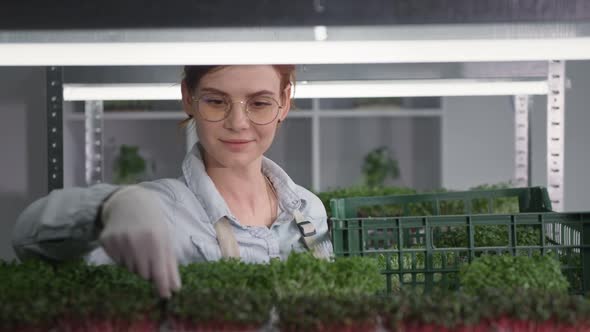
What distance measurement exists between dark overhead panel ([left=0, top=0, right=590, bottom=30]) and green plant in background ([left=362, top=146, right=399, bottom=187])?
6804 mm

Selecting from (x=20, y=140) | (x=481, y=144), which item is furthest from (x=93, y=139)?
(x=481, y=144)

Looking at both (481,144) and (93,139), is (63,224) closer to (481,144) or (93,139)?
Answer: (93,139)

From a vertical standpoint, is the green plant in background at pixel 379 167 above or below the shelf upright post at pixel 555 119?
below

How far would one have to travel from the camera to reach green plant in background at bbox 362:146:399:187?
802cm

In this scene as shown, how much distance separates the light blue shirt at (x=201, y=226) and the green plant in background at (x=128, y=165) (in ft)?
18.8

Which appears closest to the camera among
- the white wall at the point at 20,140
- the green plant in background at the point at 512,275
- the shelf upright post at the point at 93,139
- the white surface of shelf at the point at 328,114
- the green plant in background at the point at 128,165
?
the green plant in background at the point at 512,275

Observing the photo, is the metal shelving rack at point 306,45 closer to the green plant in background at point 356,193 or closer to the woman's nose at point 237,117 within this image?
the woman's nose at point 237,117

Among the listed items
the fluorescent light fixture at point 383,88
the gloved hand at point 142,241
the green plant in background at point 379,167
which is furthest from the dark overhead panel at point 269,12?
the green plant in background at point 379,167

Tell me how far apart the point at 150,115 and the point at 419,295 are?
6842 mm

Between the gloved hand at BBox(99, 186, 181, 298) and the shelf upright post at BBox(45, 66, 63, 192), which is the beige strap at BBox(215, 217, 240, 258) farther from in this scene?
the shelf upright post at BBox(45, 66, 63, 192)

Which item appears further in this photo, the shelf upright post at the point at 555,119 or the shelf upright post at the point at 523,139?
the shelf upright post at the point at 523,139

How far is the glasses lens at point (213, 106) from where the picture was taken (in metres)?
1.83

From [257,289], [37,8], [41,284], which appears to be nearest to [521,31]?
[257,289]

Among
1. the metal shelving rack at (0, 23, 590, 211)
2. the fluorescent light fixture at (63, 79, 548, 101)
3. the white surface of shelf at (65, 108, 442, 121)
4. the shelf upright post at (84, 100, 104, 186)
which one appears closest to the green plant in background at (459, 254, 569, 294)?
the metal shelving rack at (0, 23, 590, 211)
